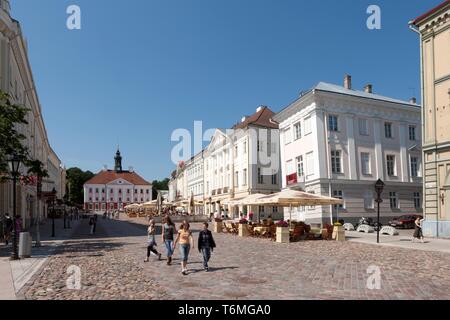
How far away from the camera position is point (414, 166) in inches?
1544

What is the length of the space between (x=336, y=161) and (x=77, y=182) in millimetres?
120393

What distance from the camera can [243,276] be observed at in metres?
→ 11.0

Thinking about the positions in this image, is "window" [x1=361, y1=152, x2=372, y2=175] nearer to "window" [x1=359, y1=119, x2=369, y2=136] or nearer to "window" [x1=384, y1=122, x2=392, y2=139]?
"window" [x1=359, y1=119, x2=369, y2=136]

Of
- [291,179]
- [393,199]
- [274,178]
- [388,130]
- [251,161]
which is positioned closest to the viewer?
[393,199]

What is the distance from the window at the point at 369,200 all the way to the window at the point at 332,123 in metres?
6.10

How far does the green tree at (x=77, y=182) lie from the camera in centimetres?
13584

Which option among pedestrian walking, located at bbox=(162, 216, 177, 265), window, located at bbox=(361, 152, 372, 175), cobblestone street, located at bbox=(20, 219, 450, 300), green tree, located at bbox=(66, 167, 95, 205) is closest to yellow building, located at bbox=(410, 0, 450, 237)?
cobblestone street, located at bbox=(20, 219, 450, 300)

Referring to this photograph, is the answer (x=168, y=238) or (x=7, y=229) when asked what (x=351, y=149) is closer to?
(x=168, y=238)

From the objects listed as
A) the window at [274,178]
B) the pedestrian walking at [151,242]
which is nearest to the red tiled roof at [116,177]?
the window at [274,178]

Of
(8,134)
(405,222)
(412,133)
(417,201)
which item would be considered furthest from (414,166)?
(8,134)

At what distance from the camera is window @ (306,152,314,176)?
35.5 metres

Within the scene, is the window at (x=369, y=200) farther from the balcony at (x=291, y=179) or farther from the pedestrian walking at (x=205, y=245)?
the pedestrian walking at (x=205, y=245)

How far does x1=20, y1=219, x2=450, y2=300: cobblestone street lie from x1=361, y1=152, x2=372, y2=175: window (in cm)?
1991
